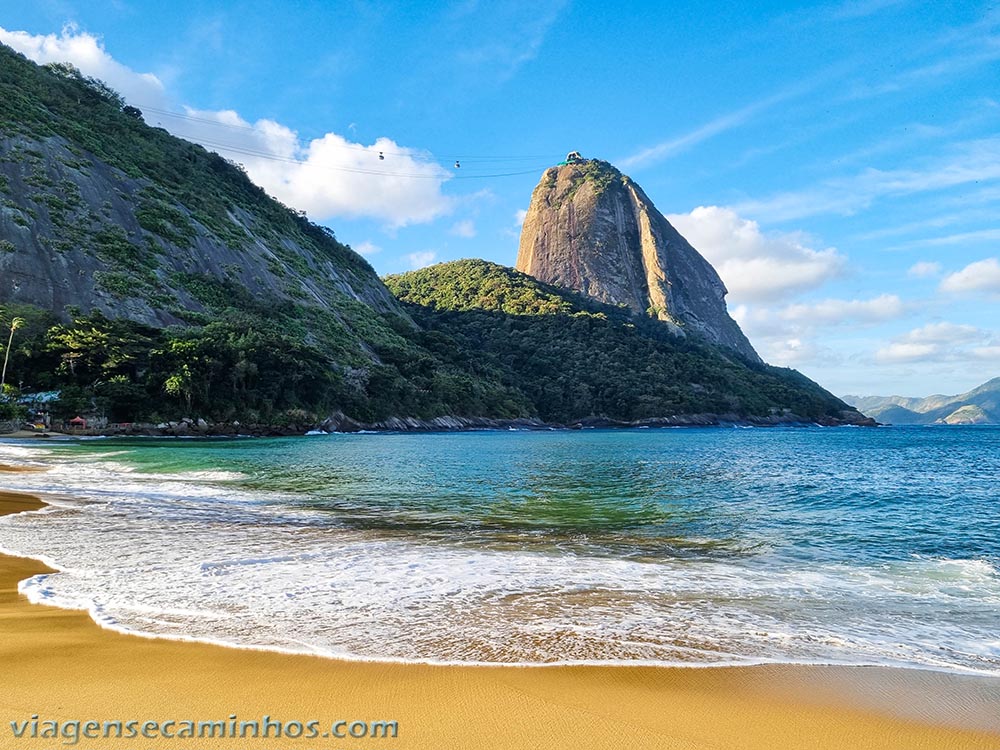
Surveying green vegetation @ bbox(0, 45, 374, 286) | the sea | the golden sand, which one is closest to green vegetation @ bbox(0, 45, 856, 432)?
green vegetation @ bbox(0, 45, 374, 286)

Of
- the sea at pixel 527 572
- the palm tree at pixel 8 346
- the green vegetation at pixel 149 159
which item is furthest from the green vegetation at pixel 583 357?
the sea at pixel 527 572

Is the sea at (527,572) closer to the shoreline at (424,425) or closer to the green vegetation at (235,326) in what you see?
the shoreline at (424,425)

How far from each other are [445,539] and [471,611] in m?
4.47

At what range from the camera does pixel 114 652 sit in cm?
458

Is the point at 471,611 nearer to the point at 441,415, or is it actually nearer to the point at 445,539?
the point at 445,539

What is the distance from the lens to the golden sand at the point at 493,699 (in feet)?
11.5

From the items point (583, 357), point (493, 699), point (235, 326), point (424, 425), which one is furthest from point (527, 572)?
point (583, 357)

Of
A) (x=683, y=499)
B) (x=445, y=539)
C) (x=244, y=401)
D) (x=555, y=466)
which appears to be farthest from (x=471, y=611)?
(x=244, y=401)

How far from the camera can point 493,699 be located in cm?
398

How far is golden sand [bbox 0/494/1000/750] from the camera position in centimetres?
350

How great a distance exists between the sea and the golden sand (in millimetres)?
305

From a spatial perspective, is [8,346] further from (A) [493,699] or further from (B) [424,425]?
(A) [493,699]

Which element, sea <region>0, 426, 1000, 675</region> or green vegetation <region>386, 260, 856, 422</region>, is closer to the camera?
sea <region>0, 426, 1000, 675</region>

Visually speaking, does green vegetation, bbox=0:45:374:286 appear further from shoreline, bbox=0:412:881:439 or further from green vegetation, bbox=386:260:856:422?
green vegetation, bbox=386:260:856:422
